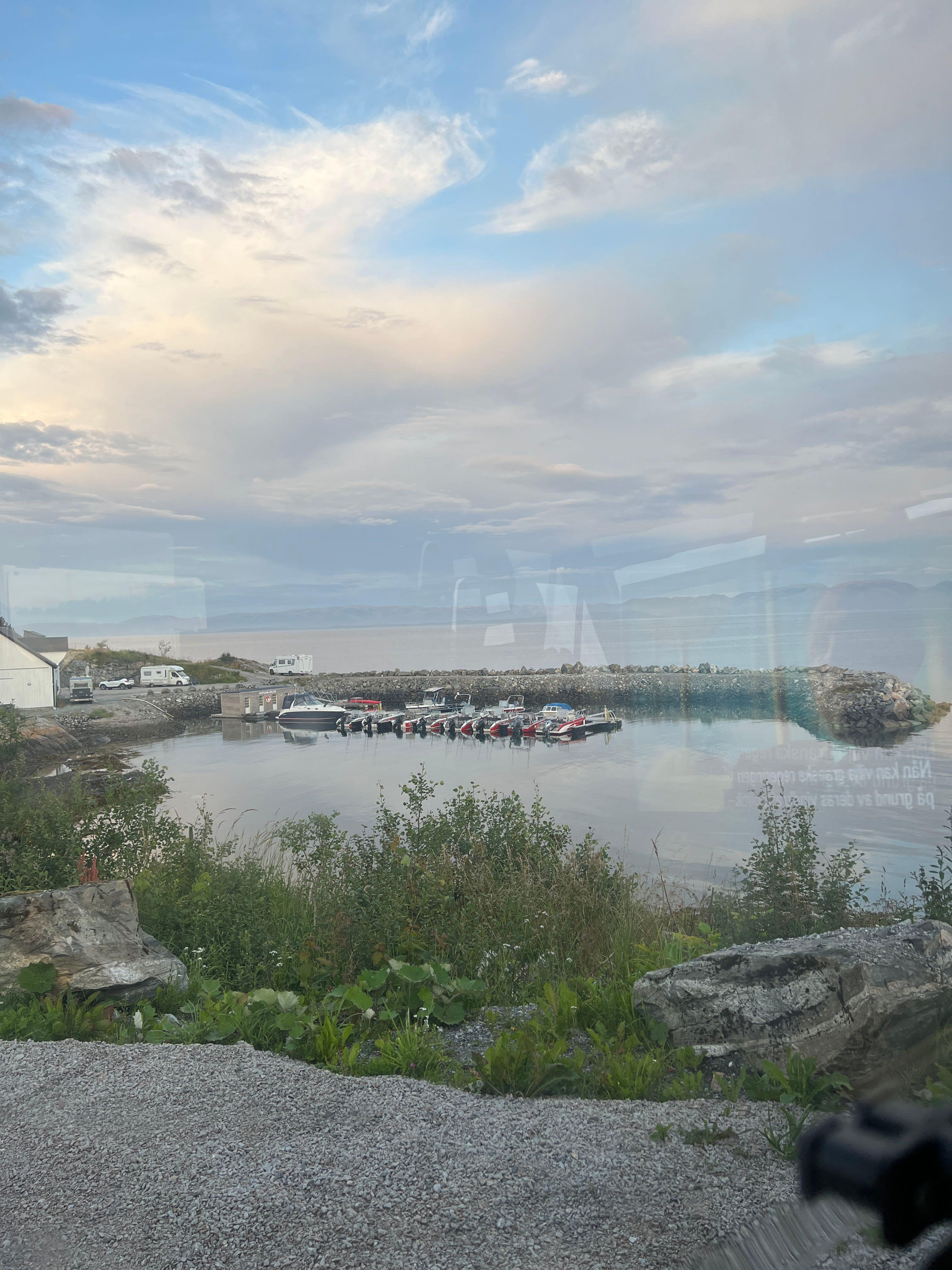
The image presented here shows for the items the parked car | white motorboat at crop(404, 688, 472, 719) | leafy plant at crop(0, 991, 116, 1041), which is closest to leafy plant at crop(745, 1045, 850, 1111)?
leafy plant at crop(0, 991, 116, 1041)

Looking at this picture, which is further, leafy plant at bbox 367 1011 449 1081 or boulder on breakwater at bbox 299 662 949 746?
boulder on breakwater at bbox 299 662 949 746

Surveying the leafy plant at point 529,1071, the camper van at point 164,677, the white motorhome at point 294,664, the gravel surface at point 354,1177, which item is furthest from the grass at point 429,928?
the white motorhome at point 294,664

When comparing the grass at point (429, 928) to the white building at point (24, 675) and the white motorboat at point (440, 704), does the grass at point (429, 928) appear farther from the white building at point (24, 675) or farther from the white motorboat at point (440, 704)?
the white motorboat at point (440, 704)

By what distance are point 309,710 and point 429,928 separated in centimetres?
394

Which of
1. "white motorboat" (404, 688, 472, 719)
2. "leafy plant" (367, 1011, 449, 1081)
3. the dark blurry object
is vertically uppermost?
"white motorboat" (404, 688, 472, 719)

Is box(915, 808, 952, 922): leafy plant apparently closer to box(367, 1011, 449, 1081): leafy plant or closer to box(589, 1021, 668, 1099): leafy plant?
box(589, 1021, 668, 1099): leafy plant


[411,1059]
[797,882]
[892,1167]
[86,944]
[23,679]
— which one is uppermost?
[23,679]

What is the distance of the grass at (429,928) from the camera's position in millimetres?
2941

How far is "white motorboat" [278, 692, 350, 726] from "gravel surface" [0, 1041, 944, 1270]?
525cm

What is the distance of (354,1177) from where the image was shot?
7.36 ft

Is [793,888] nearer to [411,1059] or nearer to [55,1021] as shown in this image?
[411,1059]

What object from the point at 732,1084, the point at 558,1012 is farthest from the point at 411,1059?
the point at 732,1084

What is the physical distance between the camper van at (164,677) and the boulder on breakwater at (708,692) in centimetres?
126

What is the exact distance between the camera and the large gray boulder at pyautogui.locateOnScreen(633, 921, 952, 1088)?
8.19ft
